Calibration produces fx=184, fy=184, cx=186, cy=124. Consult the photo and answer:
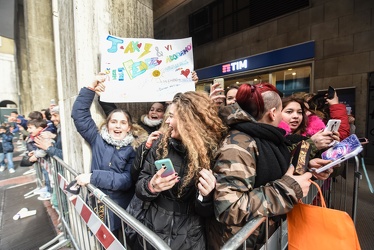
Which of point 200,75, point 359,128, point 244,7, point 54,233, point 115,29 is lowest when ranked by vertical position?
point 54,233

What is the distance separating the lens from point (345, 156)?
1.23 meters

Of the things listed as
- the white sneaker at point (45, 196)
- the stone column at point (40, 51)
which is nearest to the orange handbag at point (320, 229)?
the white sneaker at point (45, 196)

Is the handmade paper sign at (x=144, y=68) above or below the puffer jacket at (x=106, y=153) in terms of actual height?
above

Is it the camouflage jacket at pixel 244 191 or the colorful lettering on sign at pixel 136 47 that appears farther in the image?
the colorful lettering on sign at pixel 136 47

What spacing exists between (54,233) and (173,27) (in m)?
12.5

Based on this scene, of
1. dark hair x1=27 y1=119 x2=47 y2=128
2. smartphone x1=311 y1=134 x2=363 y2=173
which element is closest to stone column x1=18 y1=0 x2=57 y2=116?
dark hair x1=27 y1=119 x2=47 y2=128

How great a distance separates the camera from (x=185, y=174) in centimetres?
137

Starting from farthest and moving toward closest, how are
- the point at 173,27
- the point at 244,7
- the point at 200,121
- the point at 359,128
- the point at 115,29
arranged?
the point at 173,27 → the point at 244,7 → the point at 359,128 → the point at 115,29 → the point at 200,121

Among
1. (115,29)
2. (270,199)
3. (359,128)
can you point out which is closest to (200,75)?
(359,128)

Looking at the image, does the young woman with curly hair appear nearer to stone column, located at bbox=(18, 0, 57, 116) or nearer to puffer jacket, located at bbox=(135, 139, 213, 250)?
puffer jacket, located at bbox=(135, 139, 213, 250)

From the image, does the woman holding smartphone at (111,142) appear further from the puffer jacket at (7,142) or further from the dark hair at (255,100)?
the puffer jacket at (7,142)

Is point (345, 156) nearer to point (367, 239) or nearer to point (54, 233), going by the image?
point (367, 239)

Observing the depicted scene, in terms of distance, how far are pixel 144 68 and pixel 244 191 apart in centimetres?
175

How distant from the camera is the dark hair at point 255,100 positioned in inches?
52.6
